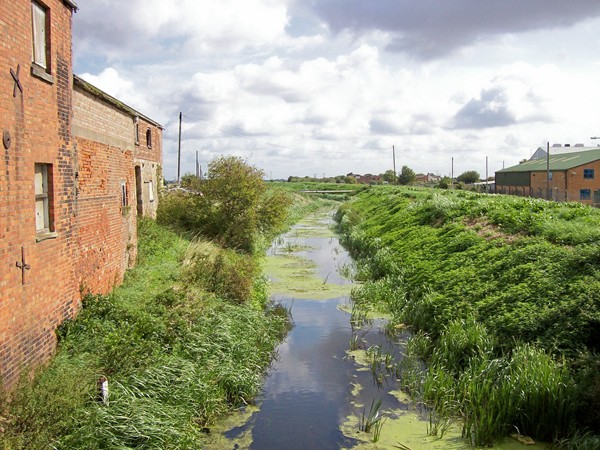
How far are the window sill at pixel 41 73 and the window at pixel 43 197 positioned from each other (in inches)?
52.5

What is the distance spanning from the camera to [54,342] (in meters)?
8.66

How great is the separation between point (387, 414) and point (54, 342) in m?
5.40

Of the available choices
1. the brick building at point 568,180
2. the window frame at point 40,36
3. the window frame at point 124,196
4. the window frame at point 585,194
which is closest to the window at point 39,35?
the window frame at point 40,36

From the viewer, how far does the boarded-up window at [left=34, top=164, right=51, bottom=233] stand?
8594 millimetres

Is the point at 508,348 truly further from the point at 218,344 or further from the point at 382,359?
the point at 218,344

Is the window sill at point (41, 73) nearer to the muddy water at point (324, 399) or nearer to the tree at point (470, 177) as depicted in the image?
the muddy water at point (324, 399)

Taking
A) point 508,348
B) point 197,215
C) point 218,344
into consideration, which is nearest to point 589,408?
point 508,348

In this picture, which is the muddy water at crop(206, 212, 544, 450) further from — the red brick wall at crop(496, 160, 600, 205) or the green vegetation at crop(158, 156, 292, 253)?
the red brick wall at crop(496, 160, 600, 205)

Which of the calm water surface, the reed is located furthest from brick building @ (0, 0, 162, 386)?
the reed

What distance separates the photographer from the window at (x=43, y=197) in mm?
8602

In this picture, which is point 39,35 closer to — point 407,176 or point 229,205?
point 229,205

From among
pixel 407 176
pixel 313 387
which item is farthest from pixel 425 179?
pixel 313 387

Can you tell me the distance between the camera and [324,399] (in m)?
9.70

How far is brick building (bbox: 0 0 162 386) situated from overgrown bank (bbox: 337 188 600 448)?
6191 millimetres
